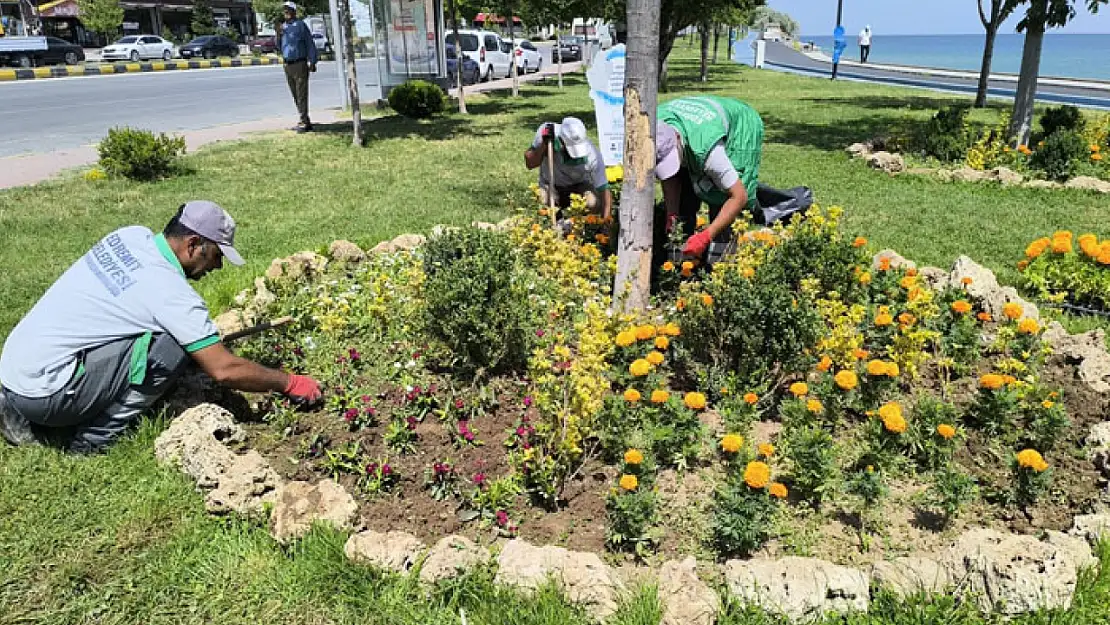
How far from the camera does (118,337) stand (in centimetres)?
302

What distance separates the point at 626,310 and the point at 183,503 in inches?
87.4

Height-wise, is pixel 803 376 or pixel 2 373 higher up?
pixel 2 373

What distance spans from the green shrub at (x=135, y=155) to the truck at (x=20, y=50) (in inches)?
954

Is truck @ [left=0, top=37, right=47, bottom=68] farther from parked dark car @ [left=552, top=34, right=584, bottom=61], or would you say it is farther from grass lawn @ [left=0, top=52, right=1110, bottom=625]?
parked dark car @ [left=552, top=34, right=584, bottom=61]

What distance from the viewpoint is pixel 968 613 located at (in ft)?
7.27

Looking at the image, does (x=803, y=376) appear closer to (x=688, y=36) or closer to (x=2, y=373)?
(x=2, y=373)

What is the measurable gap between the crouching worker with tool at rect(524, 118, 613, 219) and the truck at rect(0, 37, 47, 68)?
30.0 m

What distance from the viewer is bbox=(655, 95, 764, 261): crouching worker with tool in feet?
14.0

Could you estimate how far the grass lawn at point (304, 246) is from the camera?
2385 millimetres

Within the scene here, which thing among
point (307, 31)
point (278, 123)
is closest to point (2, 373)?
point (307, 31)

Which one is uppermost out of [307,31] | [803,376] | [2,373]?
[307,31]

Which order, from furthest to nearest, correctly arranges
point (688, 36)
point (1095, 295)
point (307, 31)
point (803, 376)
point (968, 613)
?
point (688, 36)
point (307, 31)
point (1095, 295)
point (803, 376)
point (968, 613)

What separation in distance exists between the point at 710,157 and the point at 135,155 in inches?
272

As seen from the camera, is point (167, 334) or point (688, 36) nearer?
point (167, 334)
